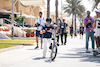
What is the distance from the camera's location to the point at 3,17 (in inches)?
2085

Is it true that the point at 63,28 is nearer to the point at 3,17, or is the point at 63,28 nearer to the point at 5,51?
the point at 5,51

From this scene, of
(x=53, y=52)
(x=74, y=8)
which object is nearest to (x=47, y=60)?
(x=53, y=52)

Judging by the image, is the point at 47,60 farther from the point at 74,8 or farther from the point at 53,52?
the point at 74,8

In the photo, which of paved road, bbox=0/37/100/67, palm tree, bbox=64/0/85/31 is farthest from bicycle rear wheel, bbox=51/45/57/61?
palm tree, bbox=64/0/85/31

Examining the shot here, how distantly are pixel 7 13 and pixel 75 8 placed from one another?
120 ft

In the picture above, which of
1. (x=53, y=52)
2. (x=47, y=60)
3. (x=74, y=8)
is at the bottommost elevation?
(x=47, y=60)

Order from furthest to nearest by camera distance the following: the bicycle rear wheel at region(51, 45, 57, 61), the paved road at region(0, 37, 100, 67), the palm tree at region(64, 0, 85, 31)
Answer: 1. the palm tree at region(64, 0, 85, 31)
2. the bicycle rear wheel at region(51, 45, 57, 61)
3. the paved road at region(0, 37, 100, 67)

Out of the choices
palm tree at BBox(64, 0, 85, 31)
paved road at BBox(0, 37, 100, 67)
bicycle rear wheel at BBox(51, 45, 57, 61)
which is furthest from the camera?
palm tree at BBox(64, 0, 85, 31)

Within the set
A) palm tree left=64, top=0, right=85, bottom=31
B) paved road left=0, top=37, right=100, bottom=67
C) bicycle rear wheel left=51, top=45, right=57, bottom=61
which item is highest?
palm tree left=64, top=0, right=85, bottom=31

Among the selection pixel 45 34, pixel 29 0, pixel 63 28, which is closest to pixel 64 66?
pixel 45 34

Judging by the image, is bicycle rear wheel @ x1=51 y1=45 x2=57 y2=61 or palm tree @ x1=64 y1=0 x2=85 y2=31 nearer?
bicycle rear wheel @ x1=51 y1=45 x2=57 y2=61

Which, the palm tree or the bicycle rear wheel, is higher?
the palm tree

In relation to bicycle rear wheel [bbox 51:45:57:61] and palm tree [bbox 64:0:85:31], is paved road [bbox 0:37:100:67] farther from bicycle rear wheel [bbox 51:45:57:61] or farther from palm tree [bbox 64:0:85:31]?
palm tree [bbox 64:0:85:31]

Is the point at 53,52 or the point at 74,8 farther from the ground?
the point at 74,8
